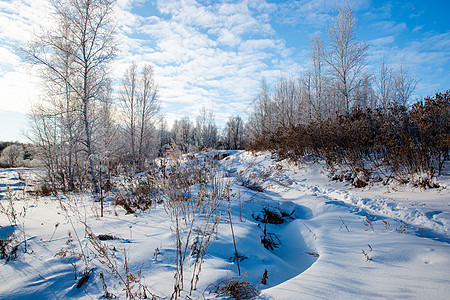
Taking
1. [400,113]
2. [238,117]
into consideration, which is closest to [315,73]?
[400,113]

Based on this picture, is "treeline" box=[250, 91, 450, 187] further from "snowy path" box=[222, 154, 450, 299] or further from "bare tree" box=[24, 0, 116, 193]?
"bare tree" box=[24, 0, 116, 193]

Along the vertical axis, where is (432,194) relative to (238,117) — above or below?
below

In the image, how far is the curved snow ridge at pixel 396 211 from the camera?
2.94m

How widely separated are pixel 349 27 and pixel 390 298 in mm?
16984

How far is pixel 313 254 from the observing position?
88.4 inches

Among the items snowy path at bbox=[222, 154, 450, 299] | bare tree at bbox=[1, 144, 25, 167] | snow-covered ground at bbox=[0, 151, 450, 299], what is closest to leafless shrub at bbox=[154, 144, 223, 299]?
snow-covered ground at bbox=[0, 151, 450, 299]

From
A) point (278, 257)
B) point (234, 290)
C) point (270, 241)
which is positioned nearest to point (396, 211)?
point (270, 241)

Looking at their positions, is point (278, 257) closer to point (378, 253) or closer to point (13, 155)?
point (378, 253)

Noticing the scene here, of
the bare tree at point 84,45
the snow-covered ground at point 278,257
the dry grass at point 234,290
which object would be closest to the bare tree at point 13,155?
the bare tree at point 84,45

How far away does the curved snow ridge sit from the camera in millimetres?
2939

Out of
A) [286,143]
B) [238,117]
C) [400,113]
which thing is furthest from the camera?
[238,117]

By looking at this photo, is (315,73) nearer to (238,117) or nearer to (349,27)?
(349,27)

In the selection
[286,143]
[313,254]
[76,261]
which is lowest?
[313,254]

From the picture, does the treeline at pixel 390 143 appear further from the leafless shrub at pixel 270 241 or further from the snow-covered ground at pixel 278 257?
the leafless shrub at pixel 270 241
